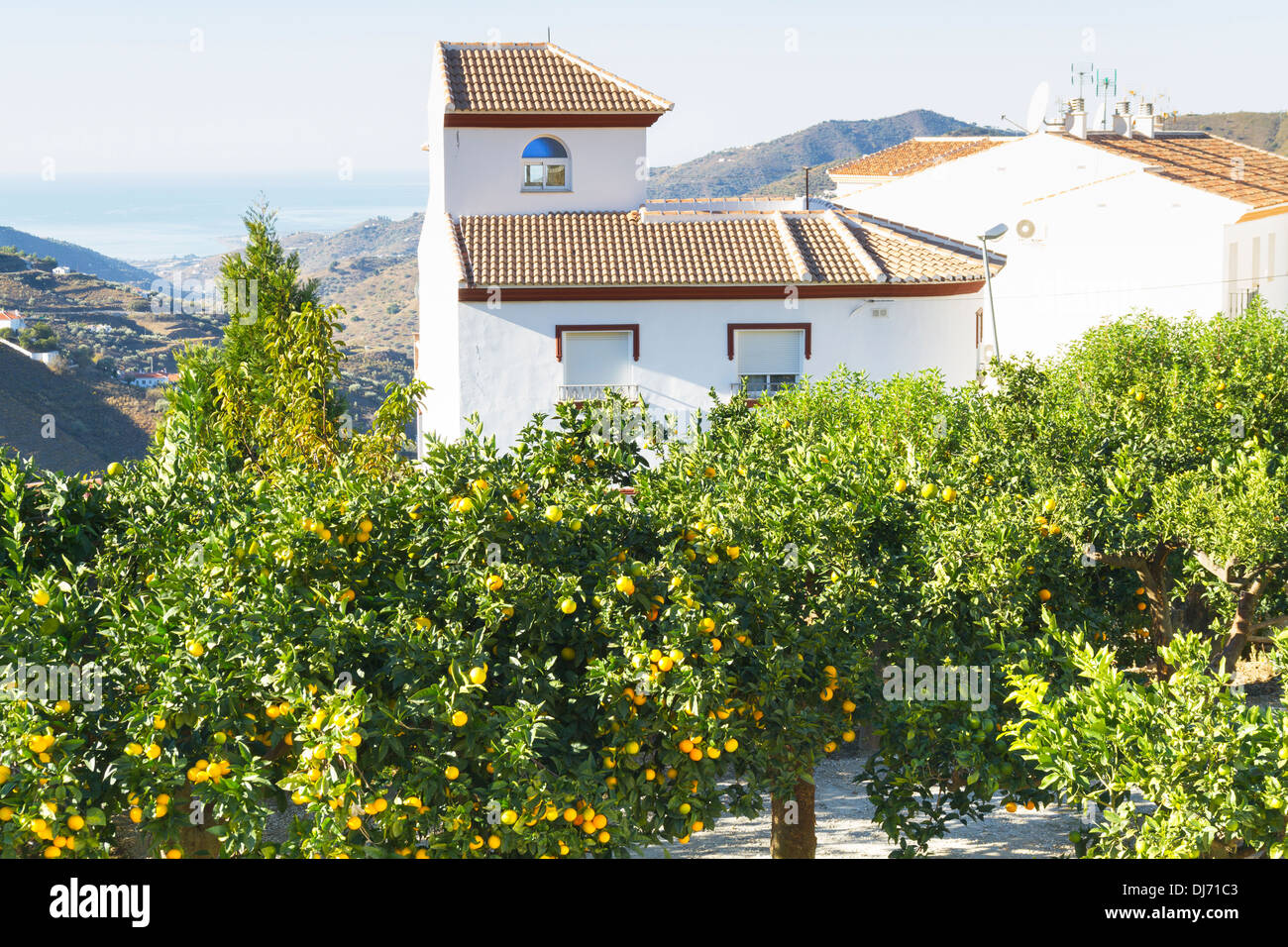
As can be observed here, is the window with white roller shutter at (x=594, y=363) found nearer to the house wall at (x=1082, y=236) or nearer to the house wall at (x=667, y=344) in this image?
the house wall at (x=667, y=344)

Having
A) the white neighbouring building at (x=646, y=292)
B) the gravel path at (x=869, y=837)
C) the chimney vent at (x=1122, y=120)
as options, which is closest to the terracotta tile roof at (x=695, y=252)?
the white neighbouring building at (x=646, y=292)

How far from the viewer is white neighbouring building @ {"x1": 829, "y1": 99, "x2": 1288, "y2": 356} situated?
110 ft

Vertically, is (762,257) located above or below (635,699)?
above

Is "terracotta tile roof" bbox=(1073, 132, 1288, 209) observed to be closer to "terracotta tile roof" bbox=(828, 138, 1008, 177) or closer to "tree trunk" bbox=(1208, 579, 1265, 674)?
"terracotta tile roof" bbox=(828, 138, 1008, 177)

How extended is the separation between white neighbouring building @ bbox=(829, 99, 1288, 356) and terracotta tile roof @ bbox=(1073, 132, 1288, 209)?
0.10 m

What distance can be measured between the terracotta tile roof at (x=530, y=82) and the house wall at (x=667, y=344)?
673 cm

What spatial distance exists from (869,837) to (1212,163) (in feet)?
118

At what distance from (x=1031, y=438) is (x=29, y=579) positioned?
8654 mm

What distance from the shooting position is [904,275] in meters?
30.0

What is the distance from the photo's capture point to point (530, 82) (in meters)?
33.7

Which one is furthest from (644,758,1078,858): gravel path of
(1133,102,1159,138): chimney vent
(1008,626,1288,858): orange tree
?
(1133,102,1159,138): chimney vent

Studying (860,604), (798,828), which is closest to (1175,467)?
(860,604)

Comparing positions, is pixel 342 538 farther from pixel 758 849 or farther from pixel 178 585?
pixel 758 849
